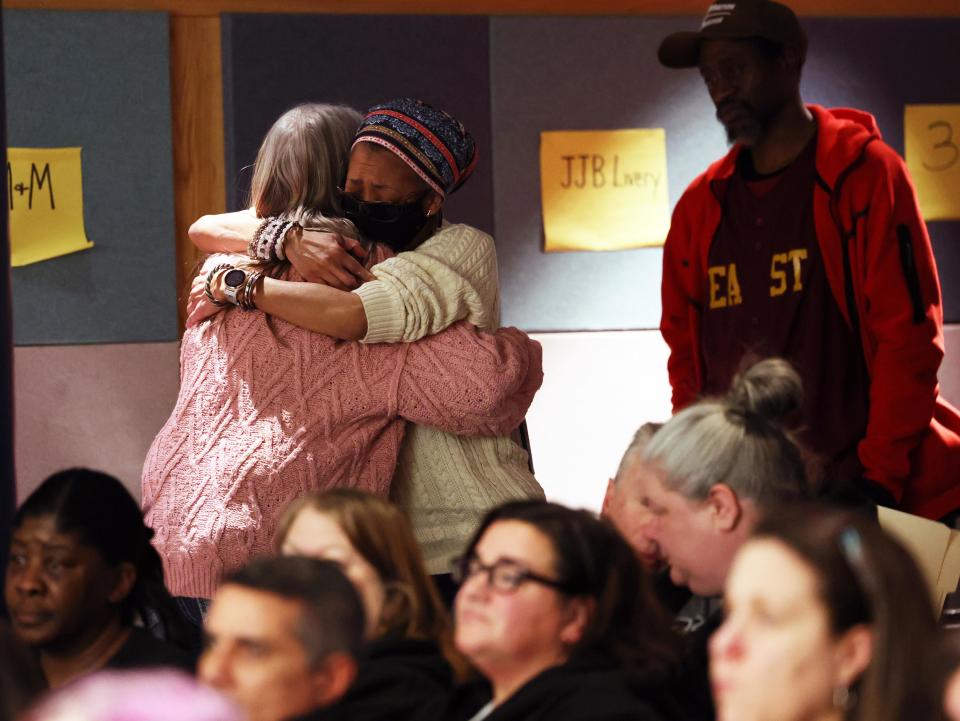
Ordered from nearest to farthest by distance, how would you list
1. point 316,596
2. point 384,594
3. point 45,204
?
point 316,596, point 384,594, point 45,204

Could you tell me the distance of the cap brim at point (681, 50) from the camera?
2510 millimetres

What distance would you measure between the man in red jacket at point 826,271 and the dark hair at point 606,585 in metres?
0.69

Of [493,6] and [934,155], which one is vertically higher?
[493,6]

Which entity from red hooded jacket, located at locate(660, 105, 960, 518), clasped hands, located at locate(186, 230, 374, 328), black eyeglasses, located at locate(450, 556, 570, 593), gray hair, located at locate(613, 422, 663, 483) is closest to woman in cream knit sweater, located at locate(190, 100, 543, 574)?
clasped hands, located at locate(186, 230, 374, 328)

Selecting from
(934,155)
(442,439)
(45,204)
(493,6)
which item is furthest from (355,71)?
(934,155)

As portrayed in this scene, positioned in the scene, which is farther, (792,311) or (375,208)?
(792,311)

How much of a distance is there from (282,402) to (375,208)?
0.32 m

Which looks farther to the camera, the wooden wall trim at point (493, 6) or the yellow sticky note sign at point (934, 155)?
the yellow sticky note sign at point (934, 155)

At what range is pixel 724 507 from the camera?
1.94m

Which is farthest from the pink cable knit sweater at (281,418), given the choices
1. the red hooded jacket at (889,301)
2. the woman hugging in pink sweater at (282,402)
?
the red hooded jacket at (889,301)

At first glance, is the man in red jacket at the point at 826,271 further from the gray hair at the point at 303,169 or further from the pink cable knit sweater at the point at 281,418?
the gray hair at the point at 303,169

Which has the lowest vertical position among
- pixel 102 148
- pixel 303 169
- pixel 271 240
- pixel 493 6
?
pixel 271 240

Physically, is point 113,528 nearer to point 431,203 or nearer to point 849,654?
point 431,203

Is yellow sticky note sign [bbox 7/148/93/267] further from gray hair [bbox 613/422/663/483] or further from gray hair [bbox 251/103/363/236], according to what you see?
gray hair [bbox 613/422/663/483]
